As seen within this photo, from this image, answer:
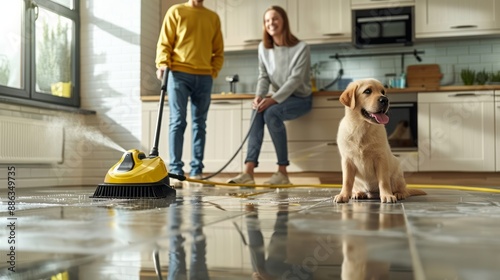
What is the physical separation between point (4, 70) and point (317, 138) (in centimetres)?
274

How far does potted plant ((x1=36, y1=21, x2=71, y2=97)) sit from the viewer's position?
517cm

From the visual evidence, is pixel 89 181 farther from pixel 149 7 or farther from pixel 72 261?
pixel 72 261

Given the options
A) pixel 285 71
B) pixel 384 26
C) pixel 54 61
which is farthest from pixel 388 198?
pixel 54 61

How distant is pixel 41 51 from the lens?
5160 mm

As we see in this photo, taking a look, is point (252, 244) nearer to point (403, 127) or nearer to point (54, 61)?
point (403, 127)

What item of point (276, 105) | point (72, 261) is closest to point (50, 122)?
point (276, 105)

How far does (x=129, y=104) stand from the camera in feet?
18.1

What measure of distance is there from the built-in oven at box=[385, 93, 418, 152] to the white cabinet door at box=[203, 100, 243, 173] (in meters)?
1.37

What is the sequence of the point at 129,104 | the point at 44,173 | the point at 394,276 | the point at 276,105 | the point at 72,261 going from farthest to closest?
the point at 129,104
the point at 44,173
the point at 276,105
the point at 72,261
the point at 394,276

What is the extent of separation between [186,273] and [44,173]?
4.42 meters

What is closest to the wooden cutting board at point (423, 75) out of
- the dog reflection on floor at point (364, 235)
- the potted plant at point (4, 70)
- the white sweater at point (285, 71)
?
the white sweater at point (285, 71)

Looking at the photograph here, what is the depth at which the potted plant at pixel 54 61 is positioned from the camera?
5.17 meters

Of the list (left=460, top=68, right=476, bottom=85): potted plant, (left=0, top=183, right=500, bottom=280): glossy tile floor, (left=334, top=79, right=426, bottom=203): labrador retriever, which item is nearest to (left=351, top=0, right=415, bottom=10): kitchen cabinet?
(left=460, top=68, right=476, bottom=85): potted plant

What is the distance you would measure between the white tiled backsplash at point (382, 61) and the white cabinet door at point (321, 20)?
20cm
